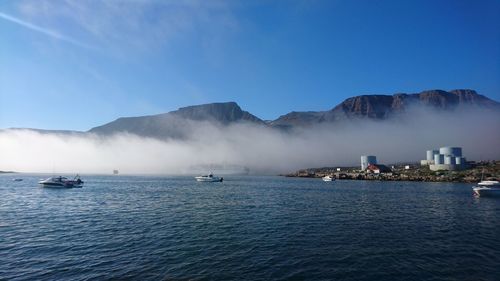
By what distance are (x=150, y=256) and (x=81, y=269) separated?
17.5ft

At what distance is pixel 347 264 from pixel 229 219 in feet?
81.8

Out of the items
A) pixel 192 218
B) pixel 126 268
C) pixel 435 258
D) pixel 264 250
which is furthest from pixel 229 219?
pixel 435 258

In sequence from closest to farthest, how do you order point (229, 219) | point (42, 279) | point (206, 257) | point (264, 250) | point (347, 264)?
point (42, 279) < point (347, 264) < point (206, 257) < point (264, 250) < point (229, 219)

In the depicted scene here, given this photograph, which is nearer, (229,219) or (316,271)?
(316,271)

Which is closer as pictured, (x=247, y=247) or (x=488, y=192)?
(x=247, y=247)

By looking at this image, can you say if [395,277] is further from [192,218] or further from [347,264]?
[192,218]

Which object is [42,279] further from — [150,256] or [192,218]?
[192,218]

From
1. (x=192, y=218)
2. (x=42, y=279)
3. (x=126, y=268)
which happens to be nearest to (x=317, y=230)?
(x=192, y=218)

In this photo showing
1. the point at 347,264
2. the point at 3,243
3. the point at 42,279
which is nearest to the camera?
the point at 42,279

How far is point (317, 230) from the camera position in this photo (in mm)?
39625

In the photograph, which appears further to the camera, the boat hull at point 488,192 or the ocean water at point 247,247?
the boat hull at point 488,192

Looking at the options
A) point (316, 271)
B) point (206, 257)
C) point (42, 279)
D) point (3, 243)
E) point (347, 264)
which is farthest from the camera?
point (3, 243)

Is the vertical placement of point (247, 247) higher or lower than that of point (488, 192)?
higher

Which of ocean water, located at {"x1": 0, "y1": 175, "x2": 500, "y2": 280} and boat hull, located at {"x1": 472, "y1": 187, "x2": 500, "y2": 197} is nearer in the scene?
ocean water, located at {"x1": 0, "y1": 175, "x2": 500, "y2": 280}
